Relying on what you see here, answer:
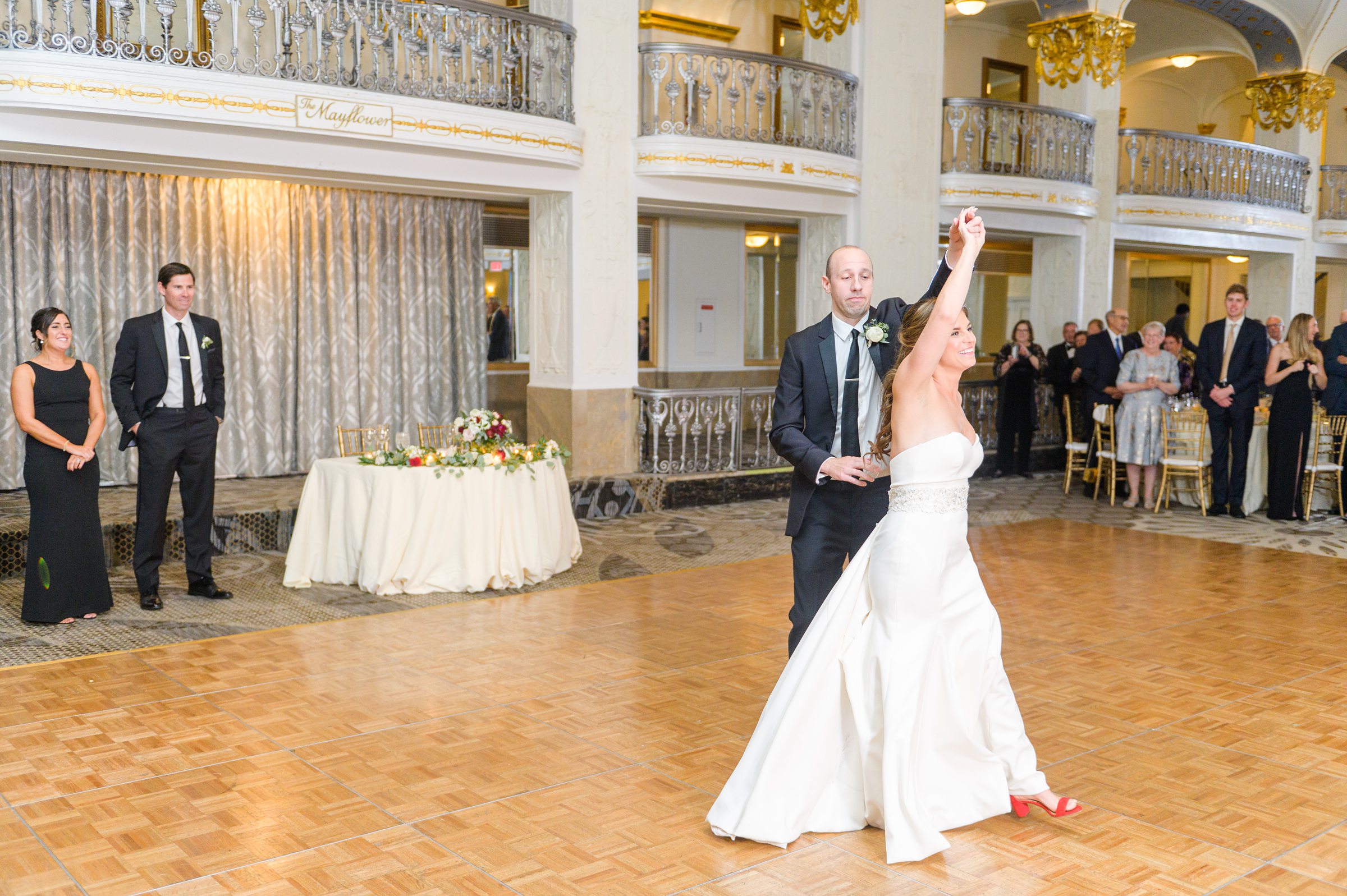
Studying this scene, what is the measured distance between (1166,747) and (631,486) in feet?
20.8

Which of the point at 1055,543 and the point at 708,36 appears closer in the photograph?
the point at 1055,543

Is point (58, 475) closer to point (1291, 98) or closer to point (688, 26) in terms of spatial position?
point (688, 26)

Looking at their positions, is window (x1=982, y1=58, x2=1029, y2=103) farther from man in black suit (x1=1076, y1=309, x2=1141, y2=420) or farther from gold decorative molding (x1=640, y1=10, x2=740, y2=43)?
man in black suit (x1=1076, y1=309, x2=1141, y2=420)

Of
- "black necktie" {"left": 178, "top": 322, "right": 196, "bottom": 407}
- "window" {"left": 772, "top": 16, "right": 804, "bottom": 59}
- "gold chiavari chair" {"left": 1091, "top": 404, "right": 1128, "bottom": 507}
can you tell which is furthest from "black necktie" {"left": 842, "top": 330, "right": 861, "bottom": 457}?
"window" {"left": 772, "top": 16, "right": 804, "bottom": 59}

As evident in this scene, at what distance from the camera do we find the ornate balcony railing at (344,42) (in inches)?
304

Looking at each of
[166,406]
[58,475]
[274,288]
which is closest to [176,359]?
[166,406]

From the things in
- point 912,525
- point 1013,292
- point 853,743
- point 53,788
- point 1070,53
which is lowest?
point 53,788

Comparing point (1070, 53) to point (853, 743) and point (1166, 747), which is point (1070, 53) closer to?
point (1166, 747)

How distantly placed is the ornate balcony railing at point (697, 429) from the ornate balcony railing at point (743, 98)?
239 centimetres

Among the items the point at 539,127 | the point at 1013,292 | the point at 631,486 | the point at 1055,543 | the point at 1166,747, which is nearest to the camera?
the point at 1166,747

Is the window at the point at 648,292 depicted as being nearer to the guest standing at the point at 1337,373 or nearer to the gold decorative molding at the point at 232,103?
the gold decorative molding at the point at 232,103

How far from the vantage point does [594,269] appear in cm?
1049

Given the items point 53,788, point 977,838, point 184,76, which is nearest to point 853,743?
point 977,838

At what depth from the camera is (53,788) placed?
383 centimetres
